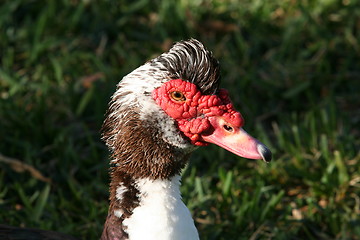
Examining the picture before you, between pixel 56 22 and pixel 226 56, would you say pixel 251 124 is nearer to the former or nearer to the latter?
pixel 226 56

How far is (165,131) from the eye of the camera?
→ 2.73 m

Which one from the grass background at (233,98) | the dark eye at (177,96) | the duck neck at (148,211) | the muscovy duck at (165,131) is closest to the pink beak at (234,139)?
the muscovy duck at (165,131)

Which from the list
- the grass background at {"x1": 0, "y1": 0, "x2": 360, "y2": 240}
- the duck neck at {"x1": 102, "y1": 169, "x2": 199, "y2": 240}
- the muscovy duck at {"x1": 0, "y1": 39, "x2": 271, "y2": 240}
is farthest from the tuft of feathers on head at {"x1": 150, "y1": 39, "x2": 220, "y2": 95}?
the grass background at {"x1": 0, "y1": 0, "x2": 360, "y2": 240}

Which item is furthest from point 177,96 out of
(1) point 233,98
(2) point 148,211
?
(1) point 233,98

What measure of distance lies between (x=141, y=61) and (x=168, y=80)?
2.53m

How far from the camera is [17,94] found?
186 inches

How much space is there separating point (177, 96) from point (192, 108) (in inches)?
3.0

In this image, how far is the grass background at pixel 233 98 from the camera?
3920 millimetres

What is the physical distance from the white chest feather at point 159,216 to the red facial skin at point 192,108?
26 centimetres

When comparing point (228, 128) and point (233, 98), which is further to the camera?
point (233, 98)

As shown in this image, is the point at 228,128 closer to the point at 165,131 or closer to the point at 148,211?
the point at 165,131

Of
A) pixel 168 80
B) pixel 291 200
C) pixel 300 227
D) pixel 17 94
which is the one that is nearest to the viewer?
pixel 168 80

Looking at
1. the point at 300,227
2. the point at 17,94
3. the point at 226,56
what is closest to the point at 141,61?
the point at 226,56

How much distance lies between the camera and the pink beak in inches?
105
